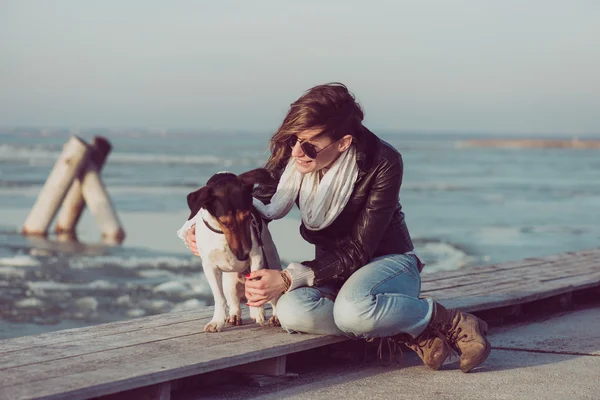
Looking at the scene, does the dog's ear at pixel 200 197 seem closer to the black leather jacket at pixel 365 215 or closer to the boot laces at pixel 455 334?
the black leather jacket at pixel 365 215

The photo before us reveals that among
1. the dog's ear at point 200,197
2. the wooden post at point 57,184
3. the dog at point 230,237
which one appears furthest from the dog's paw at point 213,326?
the wooden post at point 57,184

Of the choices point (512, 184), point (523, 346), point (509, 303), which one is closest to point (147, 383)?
point (523, 346)

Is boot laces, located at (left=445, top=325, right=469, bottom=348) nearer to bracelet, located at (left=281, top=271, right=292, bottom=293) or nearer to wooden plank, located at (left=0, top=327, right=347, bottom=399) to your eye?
wooden plank, located at (left=0, top=327, right=347, bottom=399)

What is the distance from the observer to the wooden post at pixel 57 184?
11883 mm

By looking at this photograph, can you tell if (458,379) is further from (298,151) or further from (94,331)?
(94,331)

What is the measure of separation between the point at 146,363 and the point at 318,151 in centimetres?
131

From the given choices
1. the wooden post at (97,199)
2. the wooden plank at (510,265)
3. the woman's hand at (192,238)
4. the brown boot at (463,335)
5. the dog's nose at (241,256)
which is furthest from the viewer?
the wooden post at (97,199)

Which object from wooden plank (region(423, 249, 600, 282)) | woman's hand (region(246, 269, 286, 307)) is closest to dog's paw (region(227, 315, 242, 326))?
woman's hand (region(246, 269, 286, 307))

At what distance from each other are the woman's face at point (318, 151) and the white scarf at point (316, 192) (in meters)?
0.03

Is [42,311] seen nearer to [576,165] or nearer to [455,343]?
[455,343]

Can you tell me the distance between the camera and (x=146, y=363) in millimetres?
3652

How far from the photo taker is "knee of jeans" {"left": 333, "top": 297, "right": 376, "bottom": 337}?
4137 mm

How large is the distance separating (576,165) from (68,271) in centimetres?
2907

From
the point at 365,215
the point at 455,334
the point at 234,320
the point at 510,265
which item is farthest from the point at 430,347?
the point at 510,265
